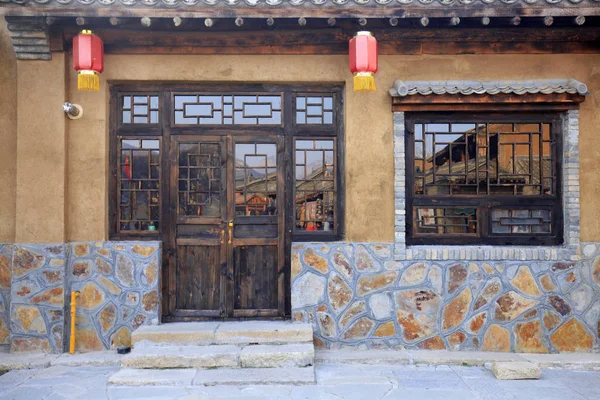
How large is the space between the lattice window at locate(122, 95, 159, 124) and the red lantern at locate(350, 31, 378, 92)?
8.69ft

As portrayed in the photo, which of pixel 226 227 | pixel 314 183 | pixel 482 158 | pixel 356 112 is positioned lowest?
pixel 226 227

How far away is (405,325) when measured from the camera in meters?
6.14

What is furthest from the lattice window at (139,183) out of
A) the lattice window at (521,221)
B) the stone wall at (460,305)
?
the lattice window at (521,221)

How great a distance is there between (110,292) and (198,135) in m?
2.28

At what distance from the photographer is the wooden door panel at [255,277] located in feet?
21.0

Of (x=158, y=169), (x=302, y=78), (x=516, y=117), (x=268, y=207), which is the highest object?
(x=302, y=78)

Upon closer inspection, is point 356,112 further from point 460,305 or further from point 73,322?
point 73,322

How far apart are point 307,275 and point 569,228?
335 cm

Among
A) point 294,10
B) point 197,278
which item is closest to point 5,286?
point 197,278

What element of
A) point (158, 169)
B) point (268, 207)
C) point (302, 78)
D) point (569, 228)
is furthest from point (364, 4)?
point (569, 228)

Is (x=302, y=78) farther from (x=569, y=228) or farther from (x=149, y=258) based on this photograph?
(x=569, y=228)

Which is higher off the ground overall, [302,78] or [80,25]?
[80,25]

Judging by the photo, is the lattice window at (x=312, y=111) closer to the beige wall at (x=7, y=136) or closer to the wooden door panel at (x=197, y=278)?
the wooden door panel at (x=197, y=278)

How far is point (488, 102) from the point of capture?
6.11 meters
